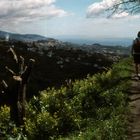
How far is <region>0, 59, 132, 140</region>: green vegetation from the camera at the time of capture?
1358cm

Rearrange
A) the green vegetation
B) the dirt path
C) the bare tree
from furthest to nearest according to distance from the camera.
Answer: the bare tree
the green vegetation
the dirt path

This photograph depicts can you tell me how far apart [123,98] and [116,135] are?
5739 millimetres

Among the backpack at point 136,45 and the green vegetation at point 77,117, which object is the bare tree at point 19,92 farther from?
the backpack at point 136,45

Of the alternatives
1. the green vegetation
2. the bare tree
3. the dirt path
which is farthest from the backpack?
the bare tree

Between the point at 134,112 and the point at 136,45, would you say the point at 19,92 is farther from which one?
the point at 136,45

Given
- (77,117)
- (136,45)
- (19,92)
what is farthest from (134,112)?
(136,45)

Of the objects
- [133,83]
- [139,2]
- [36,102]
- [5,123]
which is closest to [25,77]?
[5,123]

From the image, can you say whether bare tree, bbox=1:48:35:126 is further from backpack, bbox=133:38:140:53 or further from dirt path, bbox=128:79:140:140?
backpack, bbox=133:38:140:53

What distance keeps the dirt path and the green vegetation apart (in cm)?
23

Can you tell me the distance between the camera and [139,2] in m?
26.6

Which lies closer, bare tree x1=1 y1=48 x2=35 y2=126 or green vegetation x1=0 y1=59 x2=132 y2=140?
green vegetation x1=0 y1=59 x2=132 y2=140

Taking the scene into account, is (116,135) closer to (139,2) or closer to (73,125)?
(73,125)

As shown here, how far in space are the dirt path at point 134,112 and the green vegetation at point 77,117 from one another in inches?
9.1

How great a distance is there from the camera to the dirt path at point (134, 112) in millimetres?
12733
